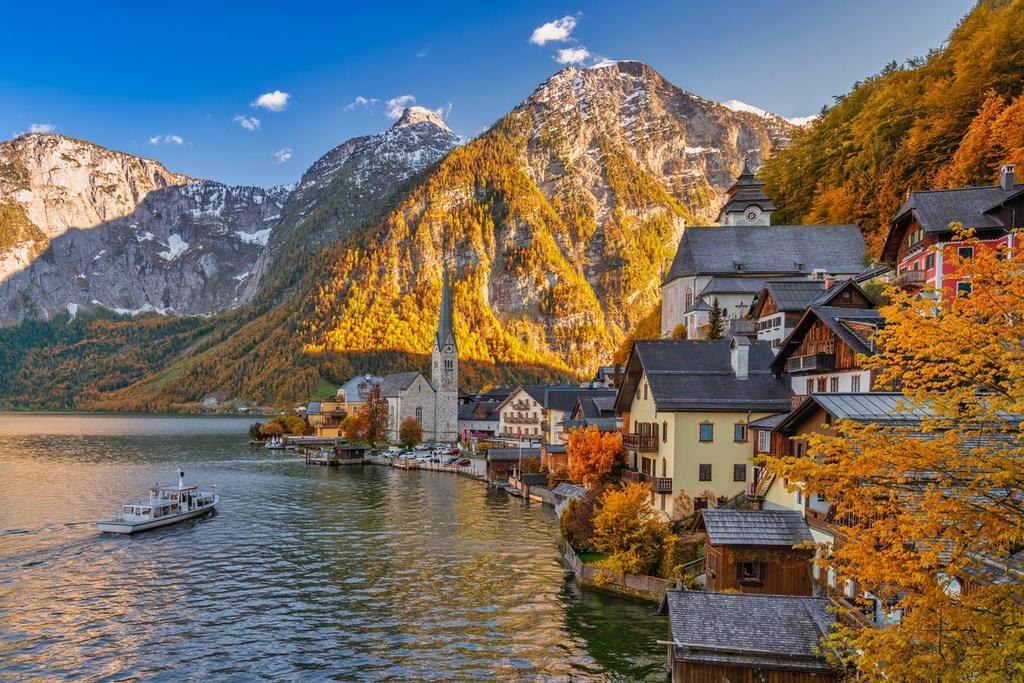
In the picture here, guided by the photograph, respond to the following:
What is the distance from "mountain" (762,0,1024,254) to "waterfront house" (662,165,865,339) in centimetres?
494

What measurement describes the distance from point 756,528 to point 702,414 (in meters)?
13.6

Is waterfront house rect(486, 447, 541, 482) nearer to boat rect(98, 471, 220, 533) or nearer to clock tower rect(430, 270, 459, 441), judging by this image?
boat rect(98, 471, 220, 533)

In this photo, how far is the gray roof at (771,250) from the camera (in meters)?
81.8

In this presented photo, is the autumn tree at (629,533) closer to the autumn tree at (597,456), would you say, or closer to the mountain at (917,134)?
the autumn tree at (597,456)

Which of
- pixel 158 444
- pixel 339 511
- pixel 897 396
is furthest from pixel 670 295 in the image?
pixel 158 444

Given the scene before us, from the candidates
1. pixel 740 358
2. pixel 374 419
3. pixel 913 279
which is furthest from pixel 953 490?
pixel 374 419

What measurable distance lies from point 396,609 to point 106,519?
35.8 metres

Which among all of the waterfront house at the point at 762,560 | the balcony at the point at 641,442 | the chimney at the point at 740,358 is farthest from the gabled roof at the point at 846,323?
the balcony at the point at 641,442

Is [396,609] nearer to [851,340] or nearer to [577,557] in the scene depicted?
[577,557]

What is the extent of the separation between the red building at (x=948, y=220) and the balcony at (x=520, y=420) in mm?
72963

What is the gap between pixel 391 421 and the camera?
153500mm

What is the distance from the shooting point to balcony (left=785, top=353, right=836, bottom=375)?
3981cm

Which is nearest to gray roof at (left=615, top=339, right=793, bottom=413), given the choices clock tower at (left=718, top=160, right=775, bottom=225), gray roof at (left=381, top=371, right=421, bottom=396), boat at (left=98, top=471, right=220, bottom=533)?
boat at (left=98, top=471, right=220, bottom=533)

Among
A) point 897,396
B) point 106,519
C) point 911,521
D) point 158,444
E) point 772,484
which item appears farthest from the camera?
point 158,444
